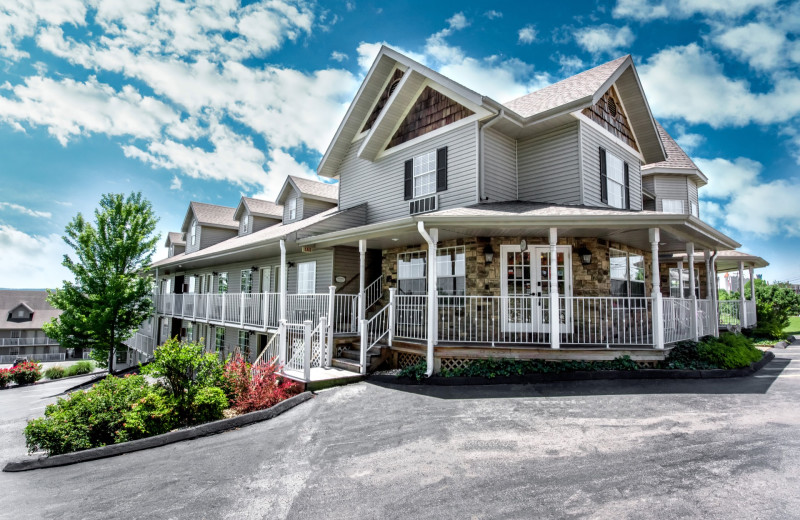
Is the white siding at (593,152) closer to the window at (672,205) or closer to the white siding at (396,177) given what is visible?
the white siding at (396,177)

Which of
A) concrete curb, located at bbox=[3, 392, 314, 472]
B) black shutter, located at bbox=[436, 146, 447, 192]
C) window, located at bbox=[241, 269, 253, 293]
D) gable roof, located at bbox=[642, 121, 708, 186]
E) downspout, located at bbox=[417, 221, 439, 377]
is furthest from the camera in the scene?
window, located at bbox=[241, 269, 253, 293]

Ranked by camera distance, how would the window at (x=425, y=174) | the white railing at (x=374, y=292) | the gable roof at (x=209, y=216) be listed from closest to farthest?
the window at (x=425, y=174), the white railing at (x=374, y=292), the gable roof at (x=209, y=216)

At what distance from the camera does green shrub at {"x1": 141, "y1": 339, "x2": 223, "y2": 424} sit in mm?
6621

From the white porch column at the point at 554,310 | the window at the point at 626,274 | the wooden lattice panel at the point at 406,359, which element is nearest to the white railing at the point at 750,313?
the window at the point at 626,274

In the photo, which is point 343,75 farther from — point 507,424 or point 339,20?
point 507,424

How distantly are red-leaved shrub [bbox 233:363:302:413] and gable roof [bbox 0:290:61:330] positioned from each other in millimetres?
48809

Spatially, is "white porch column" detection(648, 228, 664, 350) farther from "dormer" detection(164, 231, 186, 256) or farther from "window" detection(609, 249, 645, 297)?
"dormer" detection(164, 231, 186, 256)

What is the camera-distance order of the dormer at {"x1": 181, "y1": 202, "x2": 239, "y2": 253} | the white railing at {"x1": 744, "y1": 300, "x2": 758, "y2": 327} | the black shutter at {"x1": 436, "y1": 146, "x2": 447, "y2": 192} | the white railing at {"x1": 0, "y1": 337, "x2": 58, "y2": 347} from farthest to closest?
the white railing at {"x1": 0, "y1": 337, "x2": 58, "y2": 347} → the dormer at {"x1": 181, "y1": 202, "x2": 239, "y2": 253} → the white railing at {"x1": 744, "y1": 300, "x2": 758, "y2": 327} → the black shutter at {"x1": 436, "y1": 146, "x2": 447, "y2": 192}

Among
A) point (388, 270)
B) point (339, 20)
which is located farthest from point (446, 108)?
point (388, 270)

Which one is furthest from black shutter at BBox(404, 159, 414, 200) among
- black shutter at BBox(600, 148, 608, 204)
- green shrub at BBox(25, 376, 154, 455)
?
green shrub at BBox(25, 376, 154, 455)

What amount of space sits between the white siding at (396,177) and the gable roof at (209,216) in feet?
37.3

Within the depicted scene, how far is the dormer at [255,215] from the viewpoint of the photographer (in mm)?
20797

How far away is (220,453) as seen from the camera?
5340mm

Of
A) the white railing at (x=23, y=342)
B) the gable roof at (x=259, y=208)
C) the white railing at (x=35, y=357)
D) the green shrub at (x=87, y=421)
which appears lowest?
the white railing at (x=35, y=357)
